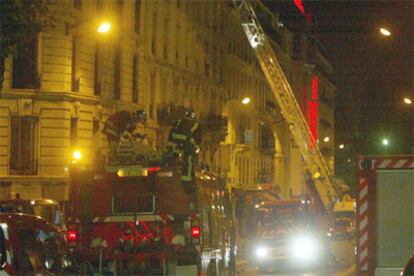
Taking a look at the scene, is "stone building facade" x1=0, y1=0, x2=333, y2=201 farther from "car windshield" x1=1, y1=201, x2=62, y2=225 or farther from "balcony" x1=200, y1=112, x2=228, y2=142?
"car windshield" x1=1, y1=201, x2=62, y2=225

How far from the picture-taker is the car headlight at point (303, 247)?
92.1ft

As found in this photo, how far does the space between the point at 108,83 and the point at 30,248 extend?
34.1 metres

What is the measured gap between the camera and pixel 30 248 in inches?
443

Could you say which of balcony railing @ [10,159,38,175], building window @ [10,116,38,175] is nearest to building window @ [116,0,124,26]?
building window @ [10,116,38,175]

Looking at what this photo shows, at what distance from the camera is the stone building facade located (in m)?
41.1

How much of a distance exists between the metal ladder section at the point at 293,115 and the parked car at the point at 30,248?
1099 inches

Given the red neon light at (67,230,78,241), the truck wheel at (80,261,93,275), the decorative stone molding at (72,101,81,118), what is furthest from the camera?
the decorative stone molding at (72,101,81,118)

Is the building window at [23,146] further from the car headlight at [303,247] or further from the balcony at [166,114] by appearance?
the car headlight at [303,247]

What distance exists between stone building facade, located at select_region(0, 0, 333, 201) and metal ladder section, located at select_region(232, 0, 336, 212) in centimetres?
602

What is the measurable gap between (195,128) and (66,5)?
2485 cm

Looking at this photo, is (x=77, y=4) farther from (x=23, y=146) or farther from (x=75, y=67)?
(x=23, y=146)

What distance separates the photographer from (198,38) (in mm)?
60156

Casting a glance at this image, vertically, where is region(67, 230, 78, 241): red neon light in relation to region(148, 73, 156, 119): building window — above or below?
below

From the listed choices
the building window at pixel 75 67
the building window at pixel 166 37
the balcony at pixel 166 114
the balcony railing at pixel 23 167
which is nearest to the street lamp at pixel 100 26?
the building window at pixel 75 67
